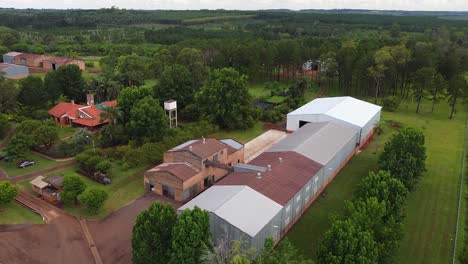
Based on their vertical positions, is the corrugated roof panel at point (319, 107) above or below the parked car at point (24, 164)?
above

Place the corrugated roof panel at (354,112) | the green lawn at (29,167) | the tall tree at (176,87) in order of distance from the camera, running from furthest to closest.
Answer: the tall tree at (176,87), the corrugated roof panel at (354,112), the green lawn at (29,167)

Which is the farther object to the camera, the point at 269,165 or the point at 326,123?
the point at 326,123

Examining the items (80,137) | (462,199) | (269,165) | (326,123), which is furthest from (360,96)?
(80,137)

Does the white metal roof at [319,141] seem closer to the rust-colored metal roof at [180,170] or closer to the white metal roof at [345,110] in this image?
the white metal roof at [345,110]

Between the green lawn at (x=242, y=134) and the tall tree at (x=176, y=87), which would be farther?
the tall tree at (x=176, y=87)

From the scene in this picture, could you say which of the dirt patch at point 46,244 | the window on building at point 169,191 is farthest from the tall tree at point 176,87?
the dirt patch at point 46,244

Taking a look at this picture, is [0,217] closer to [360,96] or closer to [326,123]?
[326,123]
